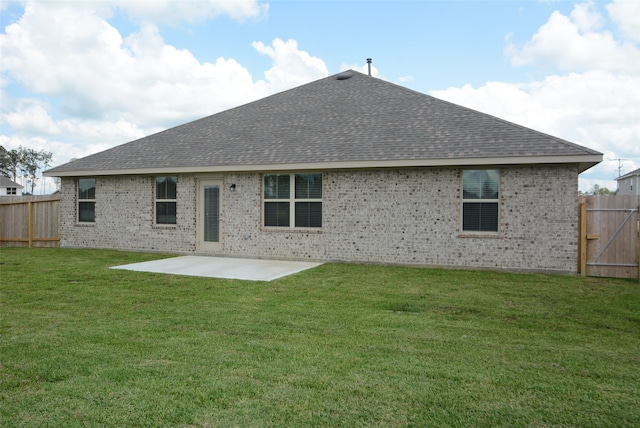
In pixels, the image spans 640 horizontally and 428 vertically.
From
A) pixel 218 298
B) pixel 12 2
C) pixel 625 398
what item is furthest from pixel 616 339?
pixel 12 2

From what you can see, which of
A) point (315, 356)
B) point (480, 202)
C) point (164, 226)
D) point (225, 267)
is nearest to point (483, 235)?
point (480, 202)

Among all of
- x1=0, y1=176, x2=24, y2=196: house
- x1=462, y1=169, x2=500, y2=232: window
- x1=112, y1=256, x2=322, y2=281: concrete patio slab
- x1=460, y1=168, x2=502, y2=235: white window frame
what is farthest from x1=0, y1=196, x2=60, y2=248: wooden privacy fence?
x1=0, y1=176, x2=24, y2=196: house

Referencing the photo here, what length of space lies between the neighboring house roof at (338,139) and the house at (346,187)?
5 cm

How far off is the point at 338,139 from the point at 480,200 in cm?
437

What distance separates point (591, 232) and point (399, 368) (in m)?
8.58

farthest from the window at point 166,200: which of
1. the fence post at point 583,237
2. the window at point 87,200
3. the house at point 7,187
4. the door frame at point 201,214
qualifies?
the house at point 7,187

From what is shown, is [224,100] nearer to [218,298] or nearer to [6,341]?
[218,298]

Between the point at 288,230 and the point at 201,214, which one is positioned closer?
the point at 288,230

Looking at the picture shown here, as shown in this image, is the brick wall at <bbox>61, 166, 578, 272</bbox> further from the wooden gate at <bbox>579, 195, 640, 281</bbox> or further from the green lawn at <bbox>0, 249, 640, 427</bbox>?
the green lawn at <bbox>0, 249, 640, 427</bbox>

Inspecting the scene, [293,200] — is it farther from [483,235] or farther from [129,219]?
[129,219]

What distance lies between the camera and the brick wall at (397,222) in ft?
34.6

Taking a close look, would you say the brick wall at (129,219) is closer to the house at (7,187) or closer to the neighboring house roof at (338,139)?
the neighboring house roof at (338,139)

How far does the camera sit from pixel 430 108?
13.8m

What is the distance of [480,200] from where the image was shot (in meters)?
11.0
